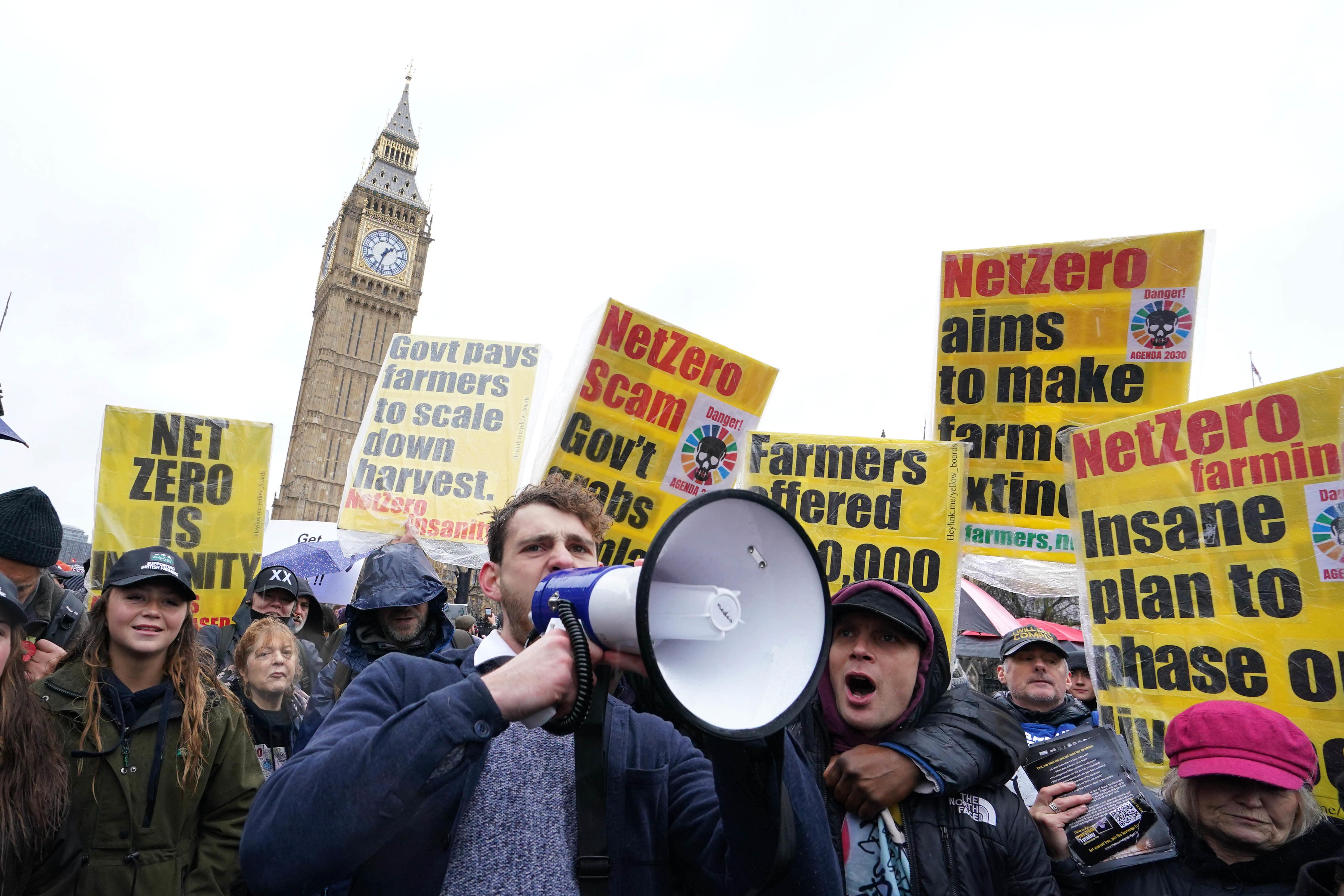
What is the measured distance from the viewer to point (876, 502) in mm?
4207

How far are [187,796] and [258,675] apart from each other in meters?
1.18

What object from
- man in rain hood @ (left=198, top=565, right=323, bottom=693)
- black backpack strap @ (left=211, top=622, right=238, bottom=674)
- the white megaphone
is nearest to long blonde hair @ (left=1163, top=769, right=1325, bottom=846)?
the white megaphone

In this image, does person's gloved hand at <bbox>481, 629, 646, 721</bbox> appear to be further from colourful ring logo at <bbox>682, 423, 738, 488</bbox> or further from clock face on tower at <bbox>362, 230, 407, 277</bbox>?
clock face on tower at <bbox>362, 230, 407, 277</bbox>

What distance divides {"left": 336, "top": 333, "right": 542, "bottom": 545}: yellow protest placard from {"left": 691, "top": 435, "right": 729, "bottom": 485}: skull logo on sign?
171 cm

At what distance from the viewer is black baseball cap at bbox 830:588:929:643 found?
2.03 metres

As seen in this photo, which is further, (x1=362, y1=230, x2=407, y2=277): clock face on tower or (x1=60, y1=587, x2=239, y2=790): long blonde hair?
(x1=362, y1=230, x2=407, y2=277): clock face on tower

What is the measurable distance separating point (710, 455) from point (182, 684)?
10.4ft

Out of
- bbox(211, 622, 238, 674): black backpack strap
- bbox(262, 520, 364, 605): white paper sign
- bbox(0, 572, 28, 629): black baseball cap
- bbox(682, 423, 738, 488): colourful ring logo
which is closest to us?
bbox(0, 572, 28, 629): black baseball cap

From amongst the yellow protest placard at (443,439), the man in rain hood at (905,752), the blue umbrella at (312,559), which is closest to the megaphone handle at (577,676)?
the man in rain hood at (905,752)

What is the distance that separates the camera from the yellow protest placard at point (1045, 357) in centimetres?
420

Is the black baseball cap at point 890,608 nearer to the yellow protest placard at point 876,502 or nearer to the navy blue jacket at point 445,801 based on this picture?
the navy blue jacket at point 445,801

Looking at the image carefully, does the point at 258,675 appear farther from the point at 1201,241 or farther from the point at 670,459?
the point at 1201,241

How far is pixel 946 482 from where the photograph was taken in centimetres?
413

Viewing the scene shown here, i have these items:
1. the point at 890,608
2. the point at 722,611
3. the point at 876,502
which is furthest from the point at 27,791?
the point at 876,502
